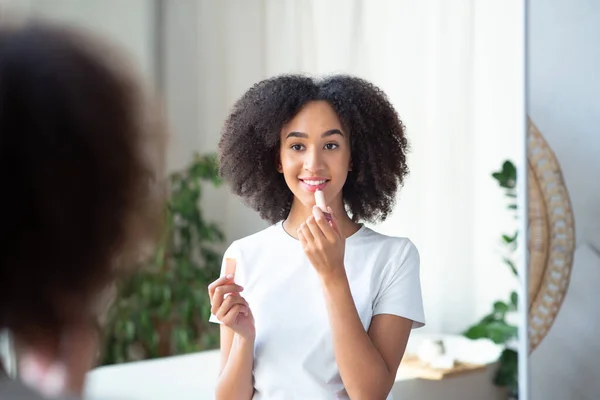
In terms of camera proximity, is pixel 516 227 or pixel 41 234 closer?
pixel 41 234

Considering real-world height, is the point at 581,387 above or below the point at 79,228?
below

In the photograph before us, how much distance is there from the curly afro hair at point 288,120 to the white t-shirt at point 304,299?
0.08 m

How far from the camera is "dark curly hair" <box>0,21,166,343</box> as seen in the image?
1.37 feet

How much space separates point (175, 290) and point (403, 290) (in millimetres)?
1334

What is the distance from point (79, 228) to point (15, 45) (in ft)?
0.36

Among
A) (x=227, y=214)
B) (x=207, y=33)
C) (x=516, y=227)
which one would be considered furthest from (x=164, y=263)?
(x=516, y=227)

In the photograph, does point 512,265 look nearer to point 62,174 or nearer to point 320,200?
point 320,200

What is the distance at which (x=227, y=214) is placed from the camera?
2.40 meters

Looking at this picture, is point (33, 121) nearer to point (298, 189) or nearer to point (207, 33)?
point (298, 189)

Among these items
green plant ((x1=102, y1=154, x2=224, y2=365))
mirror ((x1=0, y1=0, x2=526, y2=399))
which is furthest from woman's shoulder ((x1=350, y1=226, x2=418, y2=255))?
green plant ((x1=102, y1=154, x2=224, y2=365))

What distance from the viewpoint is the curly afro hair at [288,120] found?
43.3 inches

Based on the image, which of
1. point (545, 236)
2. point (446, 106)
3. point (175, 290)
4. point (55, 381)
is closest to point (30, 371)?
point (55, 381)

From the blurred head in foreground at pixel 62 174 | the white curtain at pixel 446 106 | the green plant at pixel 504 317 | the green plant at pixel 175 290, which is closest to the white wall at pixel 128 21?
the green plant at pixel 175 290

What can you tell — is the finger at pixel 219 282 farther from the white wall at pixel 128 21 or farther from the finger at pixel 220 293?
the white wall at pixel 128 21
